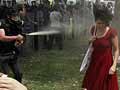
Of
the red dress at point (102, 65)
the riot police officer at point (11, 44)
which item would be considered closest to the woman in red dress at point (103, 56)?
the red dress at point (102, 65)

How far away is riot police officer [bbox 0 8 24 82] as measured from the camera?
9.47m

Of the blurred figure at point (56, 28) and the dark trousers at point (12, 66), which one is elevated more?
the dark trousers at point (12, 66)

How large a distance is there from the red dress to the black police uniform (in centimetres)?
216

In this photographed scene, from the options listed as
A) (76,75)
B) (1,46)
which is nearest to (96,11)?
(1,46)

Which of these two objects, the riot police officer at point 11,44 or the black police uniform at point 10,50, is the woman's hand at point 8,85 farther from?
the black police uniform at point 10,50

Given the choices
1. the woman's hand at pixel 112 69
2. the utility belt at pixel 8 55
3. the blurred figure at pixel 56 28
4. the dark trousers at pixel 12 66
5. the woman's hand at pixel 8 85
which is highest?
the woman's hand at pixel 8 85

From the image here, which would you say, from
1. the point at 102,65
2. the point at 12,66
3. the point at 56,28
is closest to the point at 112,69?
the point at 102,65

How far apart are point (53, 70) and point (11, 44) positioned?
4.49 metres

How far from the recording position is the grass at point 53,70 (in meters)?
11.8

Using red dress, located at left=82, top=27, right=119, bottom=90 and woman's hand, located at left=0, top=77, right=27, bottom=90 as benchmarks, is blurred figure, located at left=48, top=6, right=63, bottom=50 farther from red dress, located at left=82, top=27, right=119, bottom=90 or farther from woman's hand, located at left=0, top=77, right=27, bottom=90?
woman's hand, located at left=0, top=77, right=27, bottom=90

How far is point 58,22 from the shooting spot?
20984 millimetres

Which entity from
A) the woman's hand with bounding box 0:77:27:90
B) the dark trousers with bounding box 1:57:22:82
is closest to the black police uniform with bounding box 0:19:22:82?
the dark trousers with bounding box 1:57:22:82

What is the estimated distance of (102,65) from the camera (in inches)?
310

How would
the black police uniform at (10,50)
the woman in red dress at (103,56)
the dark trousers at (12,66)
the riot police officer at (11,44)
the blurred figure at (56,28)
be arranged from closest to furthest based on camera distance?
the woman in red dress at (103,56) < the riot police officer at (11,44) < the black police uniform at (10,50) < the dark trousers at (12,66) < the blurred figure at (56,28)
